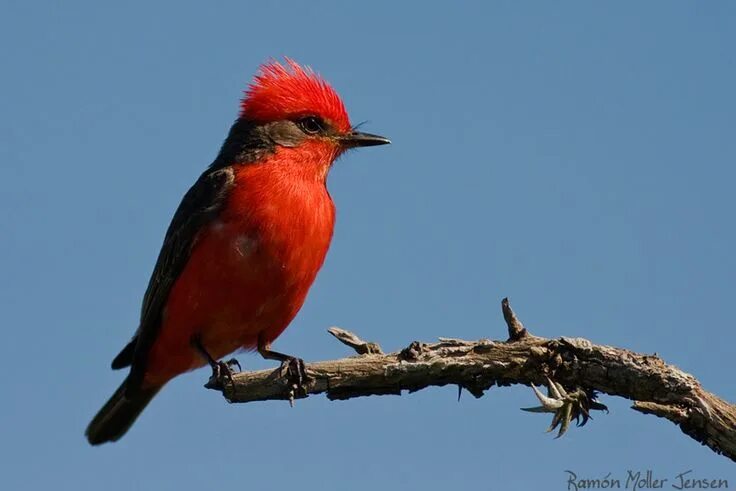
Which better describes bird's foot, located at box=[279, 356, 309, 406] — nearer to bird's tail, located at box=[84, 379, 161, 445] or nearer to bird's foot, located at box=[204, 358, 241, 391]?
bird's foot, located at box=[204, 358, 241, 391]

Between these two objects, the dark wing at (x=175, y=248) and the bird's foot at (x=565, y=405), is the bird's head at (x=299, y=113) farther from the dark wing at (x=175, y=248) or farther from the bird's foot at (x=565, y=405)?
the bird's foot at (x=565, y=405)

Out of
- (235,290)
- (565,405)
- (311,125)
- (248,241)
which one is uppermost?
(311,125)

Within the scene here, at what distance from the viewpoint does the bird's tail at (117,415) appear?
28.9ft

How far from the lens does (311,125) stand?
8.37m

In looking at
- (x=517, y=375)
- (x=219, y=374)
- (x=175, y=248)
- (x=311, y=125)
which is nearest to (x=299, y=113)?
(x=311, y=125)

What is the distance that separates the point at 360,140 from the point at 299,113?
596 millimetres

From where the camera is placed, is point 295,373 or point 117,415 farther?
point 117,415

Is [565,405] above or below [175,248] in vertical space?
below

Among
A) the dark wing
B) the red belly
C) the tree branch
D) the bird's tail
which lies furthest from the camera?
the bird's tail

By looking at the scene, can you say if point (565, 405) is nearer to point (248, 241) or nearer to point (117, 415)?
point (248, 241)

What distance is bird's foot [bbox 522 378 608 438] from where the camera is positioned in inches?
210

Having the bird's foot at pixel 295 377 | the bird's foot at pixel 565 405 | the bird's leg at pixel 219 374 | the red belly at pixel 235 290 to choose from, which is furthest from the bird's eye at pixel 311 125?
the bird's foot at pixel 565 405

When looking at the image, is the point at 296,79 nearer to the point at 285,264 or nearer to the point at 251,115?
the point at 251,115

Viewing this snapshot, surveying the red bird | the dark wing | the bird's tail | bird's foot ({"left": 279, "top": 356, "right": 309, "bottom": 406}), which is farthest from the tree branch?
the bird's tail
